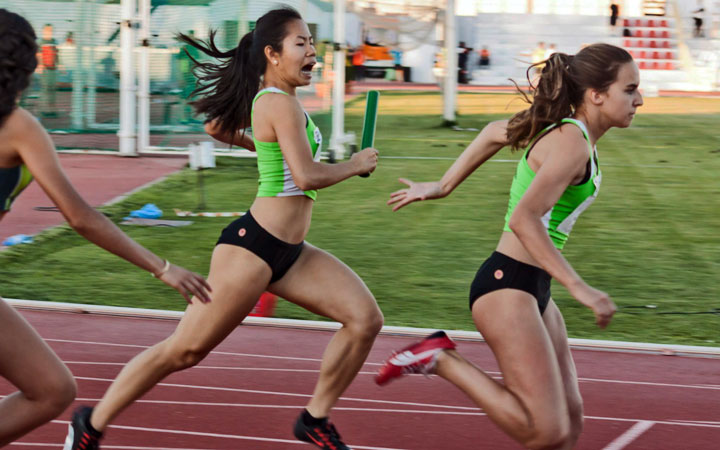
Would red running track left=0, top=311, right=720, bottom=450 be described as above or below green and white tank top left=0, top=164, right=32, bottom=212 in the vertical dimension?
below

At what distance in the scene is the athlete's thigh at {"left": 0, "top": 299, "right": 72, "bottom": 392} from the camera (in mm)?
3559

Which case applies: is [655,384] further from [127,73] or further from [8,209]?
[127,73]

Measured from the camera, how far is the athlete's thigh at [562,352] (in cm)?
404

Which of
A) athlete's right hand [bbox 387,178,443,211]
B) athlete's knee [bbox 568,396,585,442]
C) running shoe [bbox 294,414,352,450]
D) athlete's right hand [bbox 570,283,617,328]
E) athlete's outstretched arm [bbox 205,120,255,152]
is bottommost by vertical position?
running shoe [bbox 294,414,352,450]

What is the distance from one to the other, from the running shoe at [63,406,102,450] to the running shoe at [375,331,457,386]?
1192 millimetres

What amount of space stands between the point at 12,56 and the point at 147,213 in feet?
26.3

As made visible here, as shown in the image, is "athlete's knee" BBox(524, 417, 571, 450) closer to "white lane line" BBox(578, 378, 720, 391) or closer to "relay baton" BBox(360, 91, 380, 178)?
"relay baton" BBox(360, 91, 380, 178)

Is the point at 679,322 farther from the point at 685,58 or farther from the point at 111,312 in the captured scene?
the point at 685,58

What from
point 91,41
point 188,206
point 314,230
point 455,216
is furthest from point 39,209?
point 91,41

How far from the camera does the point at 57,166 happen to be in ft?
11.4

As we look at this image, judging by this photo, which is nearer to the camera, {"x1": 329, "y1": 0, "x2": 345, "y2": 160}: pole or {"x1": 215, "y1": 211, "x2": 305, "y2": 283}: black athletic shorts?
{"x1": 215, "y1": 211, "x2": 305, "y2": 283}: black athletic shorts

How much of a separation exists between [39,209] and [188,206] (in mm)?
1657

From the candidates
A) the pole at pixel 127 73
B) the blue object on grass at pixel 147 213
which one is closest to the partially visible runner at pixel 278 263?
the blue object on grass at pixel 147 213

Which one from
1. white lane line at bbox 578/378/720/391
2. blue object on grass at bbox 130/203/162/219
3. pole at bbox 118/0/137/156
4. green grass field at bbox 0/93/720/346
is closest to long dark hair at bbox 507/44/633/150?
white lane line at bbox 578/378/720/391
